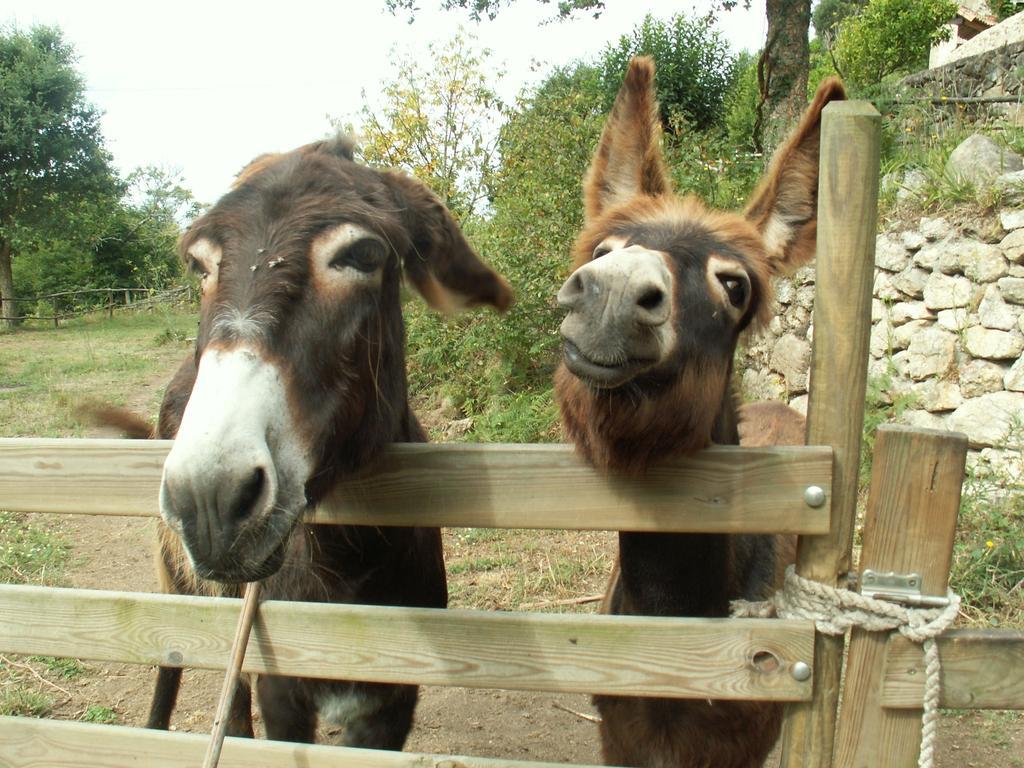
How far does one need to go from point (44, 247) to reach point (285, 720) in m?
38.5

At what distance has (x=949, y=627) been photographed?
1.71 m

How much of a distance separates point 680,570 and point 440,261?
1216 mm

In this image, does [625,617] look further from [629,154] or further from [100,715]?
[100,715]

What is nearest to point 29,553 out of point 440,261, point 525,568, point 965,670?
point 525,568

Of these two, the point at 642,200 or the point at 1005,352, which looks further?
the point at 1005,352

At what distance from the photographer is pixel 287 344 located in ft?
5.41

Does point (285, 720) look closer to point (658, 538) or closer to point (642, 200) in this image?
point (658, 538)

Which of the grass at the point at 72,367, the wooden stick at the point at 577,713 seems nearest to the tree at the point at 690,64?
the grass at the point at 72,367

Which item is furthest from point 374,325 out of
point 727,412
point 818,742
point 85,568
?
point 85,568

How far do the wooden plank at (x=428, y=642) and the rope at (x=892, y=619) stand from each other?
66 millimetres

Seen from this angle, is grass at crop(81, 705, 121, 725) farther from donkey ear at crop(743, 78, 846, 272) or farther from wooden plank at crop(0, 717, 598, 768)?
donkey ear at crop(743, 78, 846, 272)

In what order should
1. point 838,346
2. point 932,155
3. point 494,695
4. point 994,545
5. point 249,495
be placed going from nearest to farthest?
point 249,495 → point 838,346 → point 494,695 → point 994,545 → point 932,155

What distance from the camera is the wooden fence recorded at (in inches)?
67.7

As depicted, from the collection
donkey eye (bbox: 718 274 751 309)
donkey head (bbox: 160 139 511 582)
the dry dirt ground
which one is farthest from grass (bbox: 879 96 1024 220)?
donkey head (bbox: 160 139 511 582)
